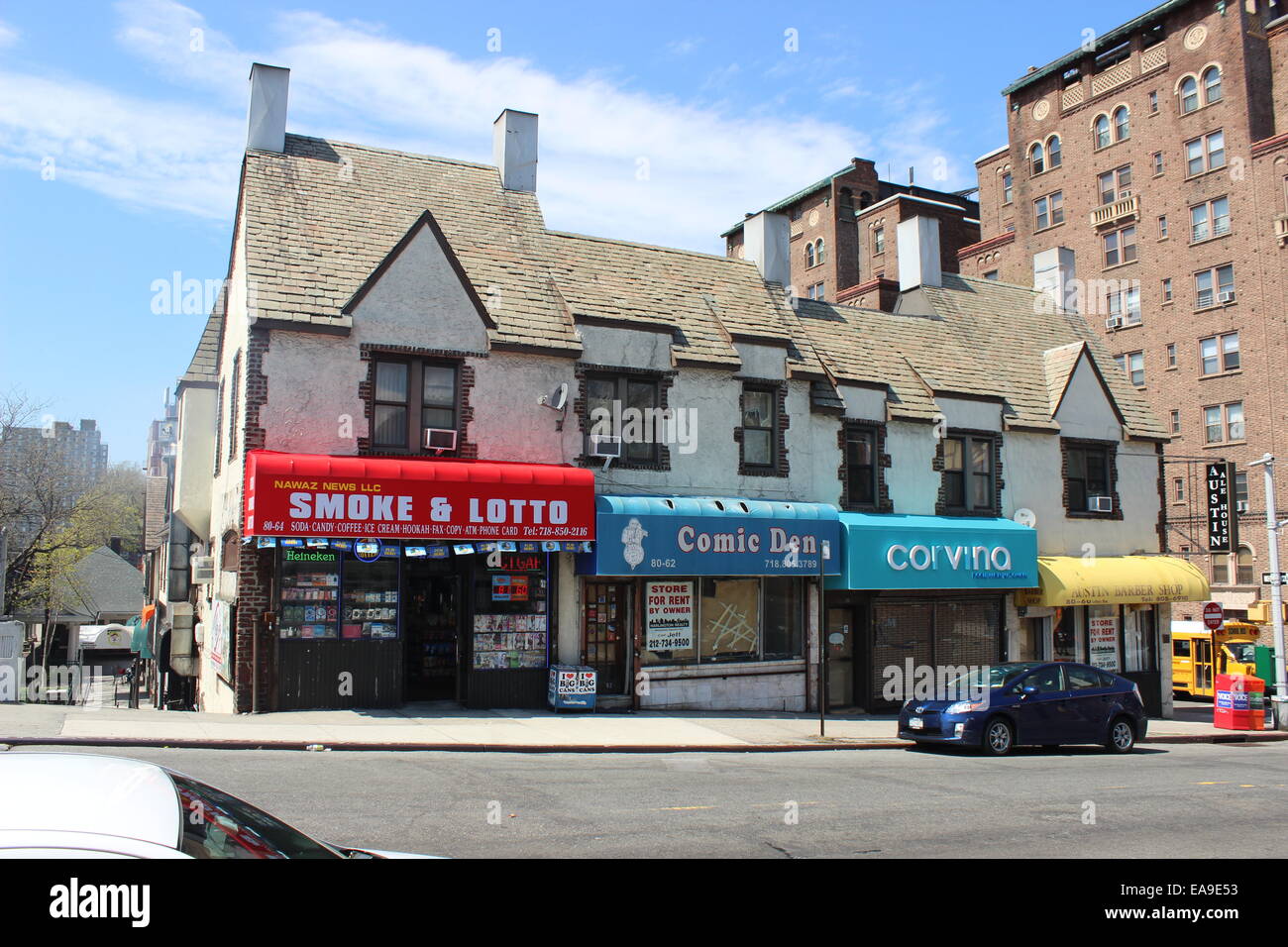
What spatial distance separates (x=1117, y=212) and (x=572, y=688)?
153 feet

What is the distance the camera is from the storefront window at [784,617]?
2197cm

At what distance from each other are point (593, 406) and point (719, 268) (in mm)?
6249

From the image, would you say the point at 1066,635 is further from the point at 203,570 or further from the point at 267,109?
the point at 267,109

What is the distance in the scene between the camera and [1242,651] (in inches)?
1280

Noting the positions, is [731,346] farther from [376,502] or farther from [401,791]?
[401,791]

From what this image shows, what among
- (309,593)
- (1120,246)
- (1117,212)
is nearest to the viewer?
(309,593)

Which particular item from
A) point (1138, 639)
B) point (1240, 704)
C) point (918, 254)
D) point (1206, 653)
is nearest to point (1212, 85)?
point (1206, 653)

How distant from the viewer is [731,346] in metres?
22.1

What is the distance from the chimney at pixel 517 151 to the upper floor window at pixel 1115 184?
40.7 meters

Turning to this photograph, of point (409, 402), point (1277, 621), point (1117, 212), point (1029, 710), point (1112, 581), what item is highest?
point (1117, 212)

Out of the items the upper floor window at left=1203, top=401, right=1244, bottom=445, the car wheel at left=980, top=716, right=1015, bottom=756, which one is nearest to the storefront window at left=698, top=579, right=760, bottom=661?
the car wheel at left=980, top=716, right=1015, bottom=756

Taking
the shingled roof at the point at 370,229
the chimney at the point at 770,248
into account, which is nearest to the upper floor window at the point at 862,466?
the chimney at the point at 770,248
